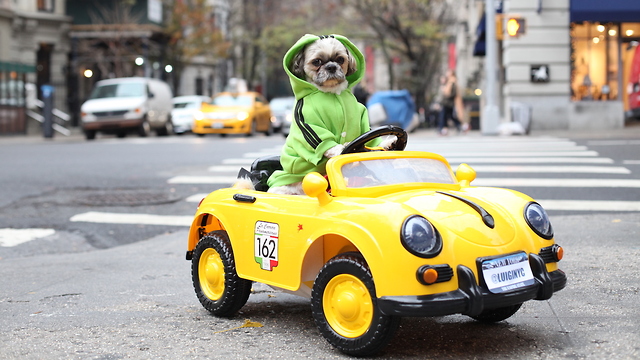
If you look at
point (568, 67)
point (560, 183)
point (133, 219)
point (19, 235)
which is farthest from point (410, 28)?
point (19, 235)

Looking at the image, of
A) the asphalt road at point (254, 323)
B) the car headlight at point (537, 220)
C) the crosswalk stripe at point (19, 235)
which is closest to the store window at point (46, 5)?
the crosswalk stripe at point (19, 235)

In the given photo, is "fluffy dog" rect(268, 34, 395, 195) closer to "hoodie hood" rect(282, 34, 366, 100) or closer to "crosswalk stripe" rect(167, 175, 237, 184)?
"hoodie hood" rect(282, 34, 366, 100)

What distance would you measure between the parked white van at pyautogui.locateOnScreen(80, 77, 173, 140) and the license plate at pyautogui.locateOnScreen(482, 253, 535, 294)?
23677 mm

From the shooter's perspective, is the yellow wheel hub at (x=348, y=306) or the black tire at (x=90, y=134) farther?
the black tire at (x=90, y=134)

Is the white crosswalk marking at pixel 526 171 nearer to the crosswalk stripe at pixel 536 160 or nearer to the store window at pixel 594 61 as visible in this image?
the crosswalk stripe at pixel 536 160

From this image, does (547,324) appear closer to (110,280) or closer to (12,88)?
(110,280)

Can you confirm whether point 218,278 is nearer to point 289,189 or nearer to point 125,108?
point 289,189

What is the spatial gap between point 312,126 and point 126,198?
6.78 m

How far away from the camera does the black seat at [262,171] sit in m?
5.34

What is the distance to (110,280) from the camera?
651 cm

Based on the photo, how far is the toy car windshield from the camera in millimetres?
4523

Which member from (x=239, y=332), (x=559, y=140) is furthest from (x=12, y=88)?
(x=239, y=332)

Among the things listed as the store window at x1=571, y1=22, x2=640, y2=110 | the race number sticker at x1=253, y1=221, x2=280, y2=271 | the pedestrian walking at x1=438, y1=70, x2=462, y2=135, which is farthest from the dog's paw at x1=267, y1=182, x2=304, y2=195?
the store window at x1=571, y1=22, x2=640, y2=110

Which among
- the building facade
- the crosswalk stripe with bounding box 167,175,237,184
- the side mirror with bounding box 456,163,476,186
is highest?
the building facade
